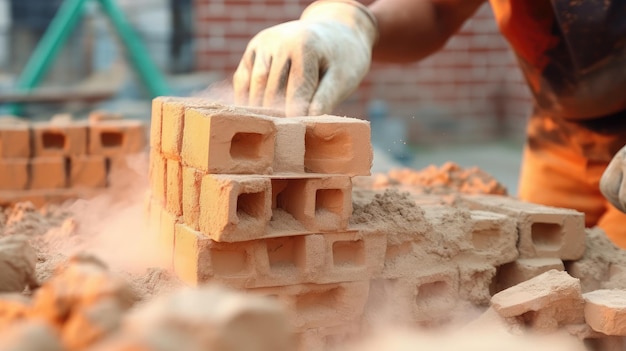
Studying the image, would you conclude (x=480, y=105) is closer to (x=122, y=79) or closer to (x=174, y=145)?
(x=122, y=79)

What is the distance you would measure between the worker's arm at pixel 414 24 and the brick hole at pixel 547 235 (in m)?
1.22

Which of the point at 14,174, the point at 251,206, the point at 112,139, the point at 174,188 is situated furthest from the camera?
the point at 112,139

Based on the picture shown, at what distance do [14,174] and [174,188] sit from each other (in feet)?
5.17

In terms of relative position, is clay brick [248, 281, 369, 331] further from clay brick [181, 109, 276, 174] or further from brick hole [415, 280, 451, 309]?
clay brick [181, 109, 276, 174]

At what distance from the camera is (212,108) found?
243cm

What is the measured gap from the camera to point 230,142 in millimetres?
2273

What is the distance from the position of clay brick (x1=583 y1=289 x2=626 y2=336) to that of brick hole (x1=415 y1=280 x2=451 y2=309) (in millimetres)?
401

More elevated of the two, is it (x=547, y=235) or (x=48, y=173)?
(x=547, y=235)

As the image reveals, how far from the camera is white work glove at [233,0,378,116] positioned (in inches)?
117

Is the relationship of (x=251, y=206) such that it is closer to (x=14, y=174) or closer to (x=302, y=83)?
(x=302, y=83)

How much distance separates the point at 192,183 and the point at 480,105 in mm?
7610

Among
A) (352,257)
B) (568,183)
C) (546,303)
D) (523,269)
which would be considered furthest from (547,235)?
(568,183)

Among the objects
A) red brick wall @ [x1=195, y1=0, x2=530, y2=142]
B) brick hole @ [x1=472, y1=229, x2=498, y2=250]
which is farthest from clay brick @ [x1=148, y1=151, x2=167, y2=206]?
red brick wall @ [x1=195, y1=0, x2=530, y2=142]

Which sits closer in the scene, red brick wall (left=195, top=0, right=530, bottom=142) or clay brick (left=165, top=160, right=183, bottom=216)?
clay brick (left=165, top=160, right=183, bottom=216)
